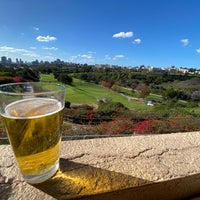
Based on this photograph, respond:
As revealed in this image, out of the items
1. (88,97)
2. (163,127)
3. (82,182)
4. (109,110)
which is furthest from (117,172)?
(88,97)

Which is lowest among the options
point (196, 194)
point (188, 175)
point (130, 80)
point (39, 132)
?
point (130, 80)

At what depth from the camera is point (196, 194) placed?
0.75m

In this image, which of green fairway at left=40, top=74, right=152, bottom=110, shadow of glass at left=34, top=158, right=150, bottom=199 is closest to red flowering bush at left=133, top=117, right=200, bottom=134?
shadow of glass at left=34, top=158, right=150, bottom=199

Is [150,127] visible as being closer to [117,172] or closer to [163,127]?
[163,127]

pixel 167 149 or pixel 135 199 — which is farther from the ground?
pixel 167 149

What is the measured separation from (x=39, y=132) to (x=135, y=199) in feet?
1.28

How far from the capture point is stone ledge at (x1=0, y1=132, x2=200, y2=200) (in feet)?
1.87

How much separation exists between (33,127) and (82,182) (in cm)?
24

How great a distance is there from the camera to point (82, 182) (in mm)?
606

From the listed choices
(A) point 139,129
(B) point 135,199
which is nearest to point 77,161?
(B) point 135,199

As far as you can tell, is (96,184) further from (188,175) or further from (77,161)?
(188,175)

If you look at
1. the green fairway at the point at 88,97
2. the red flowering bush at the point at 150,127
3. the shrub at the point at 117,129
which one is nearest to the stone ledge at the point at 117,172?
the red flowering bush at the point at 150,127

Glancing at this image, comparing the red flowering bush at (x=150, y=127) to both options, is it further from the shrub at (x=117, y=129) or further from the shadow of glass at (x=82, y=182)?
the shadow of glass at (x=82, y=182)

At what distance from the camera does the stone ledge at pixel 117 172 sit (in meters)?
0.57
